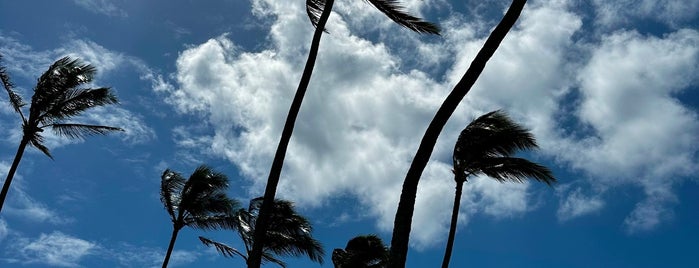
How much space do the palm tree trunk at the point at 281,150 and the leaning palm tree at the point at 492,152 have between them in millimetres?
9083

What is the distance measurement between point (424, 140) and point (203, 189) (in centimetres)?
1944

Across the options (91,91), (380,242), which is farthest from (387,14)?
(380,242)

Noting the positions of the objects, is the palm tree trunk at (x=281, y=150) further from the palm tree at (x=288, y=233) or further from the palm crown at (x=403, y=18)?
the palm tree at (x=288, y=233)

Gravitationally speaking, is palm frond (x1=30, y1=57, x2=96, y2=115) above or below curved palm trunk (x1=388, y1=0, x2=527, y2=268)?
above

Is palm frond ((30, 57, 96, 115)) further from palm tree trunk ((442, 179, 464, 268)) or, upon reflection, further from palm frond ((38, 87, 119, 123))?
palm tree trunk ((442, 179, 464, 268))

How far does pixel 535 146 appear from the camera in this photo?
795 inches

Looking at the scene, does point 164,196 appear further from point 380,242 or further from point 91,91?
point 380,242

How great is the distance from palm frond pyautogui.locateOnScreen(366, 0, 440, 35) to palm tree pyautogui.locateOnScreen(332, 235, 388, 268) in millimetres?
17633

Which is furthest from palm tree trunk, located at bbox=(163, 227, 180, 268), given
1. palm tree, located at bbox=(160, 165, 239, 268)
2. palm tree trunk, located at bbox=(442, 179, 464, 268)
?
palm tree trunk, located at bbox=(442, 179, 464, 268)

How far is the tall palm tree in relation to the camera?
11055 millimetres

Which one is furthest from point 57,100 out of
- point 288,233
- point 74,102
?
point 288,233

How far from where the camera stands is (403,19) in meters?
12.7

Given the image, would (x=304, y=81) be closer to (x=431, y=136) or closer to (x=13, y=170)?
(x=431, y=136)

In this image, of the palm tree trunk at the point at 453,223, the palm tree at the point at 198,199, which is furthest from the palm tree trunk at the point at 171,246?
the palm tree trunk at the point at 453,223
